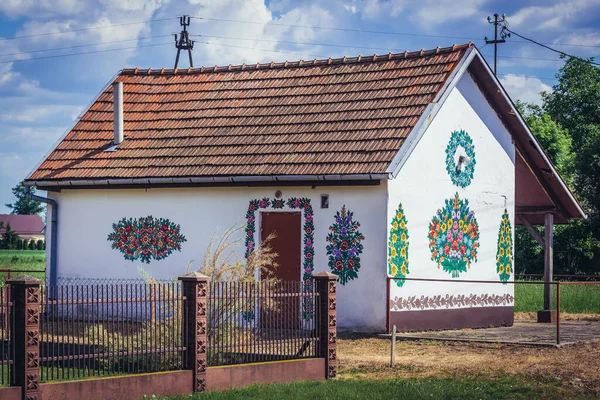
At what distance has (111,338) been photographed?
45.2ft

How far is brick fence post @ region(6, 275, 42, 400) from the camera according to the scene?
12.3 meters

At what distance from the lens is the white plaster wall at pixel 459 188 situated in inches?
867

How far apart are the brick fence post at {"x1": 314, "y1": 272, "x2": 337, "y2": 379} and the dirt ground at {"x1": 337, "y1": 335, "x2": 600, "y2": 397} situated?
0.27 m

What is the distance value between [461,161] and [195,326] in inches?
428

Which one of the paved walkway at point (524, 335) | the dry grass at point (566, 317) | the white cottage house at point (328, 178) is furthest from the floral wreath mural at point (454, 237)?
the dry grass at point (566, 317)

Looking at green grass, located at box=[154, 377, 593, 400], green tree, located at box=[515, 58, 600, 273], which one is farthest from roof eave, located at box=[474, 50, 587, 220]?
green tree, located at box=[515, 58, 600, 273]

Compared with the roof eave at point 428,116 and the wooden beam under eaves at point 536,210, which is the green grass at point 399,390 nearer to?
the roof eave at point 428,116

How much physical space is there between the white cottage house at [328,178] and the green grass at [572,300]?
3179 millimetres

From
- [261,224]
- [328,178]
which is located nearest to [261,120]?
[261,224]

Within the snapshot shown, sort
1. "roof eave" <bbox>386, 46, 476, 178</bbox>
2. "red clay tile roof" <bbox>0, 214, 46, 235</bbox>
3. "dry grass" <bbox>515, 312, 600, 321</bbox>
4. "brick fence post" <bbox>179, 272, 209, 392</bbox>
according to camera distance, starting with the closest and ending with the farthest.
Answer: "brick fence post" <bbox>179, 272, 209, 392</bbox>
"roof eave" <bbox>386, 46, 476, 178</bbox>
"dry grass" <bbox>515, 312, 600, 321</bbox>
"red clay tile roof" <bbox>0, 214, 46, 235</bbox>

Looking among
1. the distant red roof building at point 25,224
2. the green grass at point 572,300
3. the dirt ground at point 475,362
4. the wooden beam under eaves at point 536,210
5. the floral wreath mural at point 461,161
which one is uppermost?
the distant red roof building at point 25,224

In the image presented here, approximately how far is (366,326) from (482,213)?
4713 millimetres

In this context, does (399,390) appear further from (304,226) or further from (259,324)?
(304,226)

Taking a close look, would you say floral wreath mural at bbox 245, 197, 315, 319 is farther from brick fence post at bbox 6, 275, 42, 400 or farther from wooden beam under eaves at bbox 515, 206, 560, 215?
brick fence post at bbox 6, 275, 42, 400
